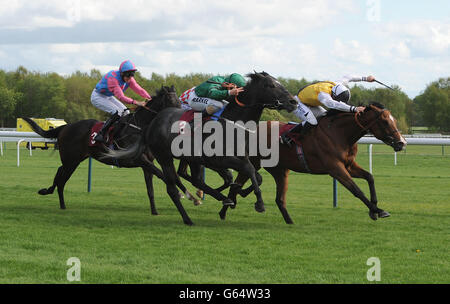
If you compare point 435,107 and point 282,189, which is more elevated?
point 435,107

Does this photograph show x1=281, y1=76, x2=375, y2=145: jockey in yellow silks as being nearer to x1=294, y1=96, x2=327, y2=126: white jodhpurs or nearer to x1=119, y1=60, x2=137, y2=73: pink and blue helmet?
x1=294, y1=96, x2=327, y2=126: white jodhpurs

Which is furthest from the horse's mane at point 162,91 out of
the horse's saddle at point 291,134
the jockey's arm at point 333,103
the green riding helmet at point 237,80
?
the jockey's arm at point 333,103

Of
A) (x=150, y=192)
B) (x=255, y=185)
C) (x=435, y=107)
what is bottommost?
(x=150, y=192)

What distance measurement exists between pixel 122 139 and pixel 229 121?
2130mm

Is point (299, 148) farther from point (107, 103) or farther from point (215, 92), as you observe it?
point (107, 103)

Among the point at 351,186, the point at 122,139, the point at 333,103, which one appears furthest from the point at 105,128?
the point at 351,186

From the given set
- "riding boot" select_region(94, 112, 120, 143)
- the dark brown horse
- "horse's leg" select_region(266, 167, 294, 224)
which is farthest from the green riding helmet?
"riding boot" select_region(94, 112, 120, 143)

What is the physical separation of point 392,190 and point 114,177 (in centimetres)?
641

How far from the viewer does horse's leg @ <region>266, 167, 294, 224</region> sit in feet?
25.8

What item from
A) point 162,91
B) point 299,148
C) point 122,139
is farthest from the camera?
point 122,139

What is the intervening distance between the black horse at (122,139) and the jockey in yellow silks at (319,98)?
1.72 m

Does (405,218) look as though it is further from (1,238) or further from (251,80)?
(1,238)

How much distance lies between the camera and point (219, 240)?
21.6ft
